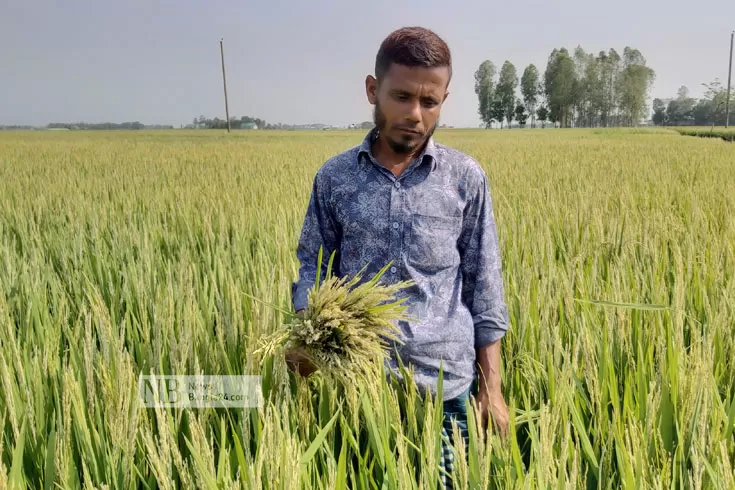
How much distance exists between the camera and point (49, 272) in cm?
204

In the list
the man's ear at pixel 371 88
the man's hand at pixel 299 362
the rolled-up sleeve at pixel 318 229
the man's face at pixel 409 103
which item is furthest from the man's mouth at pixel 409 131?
the man's hand at pixel 299 362

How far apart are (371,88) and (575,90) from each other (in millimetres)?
67386

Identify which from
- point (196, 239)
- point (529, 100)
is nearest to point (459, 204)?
point (196, 239)

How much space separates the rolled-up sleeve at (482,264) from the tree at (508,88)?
223 feet

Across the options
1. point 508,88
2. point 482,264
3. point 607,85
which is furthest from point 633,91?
point 482,264

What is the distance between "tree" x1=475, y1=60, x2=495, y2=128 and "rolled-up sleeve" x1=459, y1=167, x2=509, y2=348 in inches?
2700

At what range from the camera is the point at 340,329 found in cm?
83

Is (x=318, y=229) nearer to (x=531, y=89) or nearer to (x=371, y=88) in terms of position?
(x=371, y=88)

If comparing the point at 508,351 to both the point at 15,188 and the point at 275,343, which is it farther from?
the point at 15,188

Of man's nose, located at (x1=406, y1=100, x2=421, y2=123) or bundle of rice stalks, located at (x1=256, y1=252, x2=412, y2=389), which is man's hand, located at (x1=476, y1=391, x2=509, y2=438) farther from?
man's nose, located at (x1=406, y1=100, x2=421, y2=123)

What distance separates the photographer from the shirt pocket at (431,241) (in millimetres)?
1184

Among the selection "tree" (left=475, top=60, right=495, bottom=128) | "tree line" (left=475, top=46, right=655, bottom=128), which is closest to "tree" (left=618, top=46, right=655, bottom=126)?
"tree line" (left=475, top=46, right=655, bottom=128)

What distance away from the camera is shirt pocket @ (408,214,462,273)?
3.88ft

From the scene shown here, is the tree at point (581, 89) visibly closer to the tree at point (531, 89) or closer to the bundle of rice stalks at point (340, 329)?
the tree at point (531, 89)
